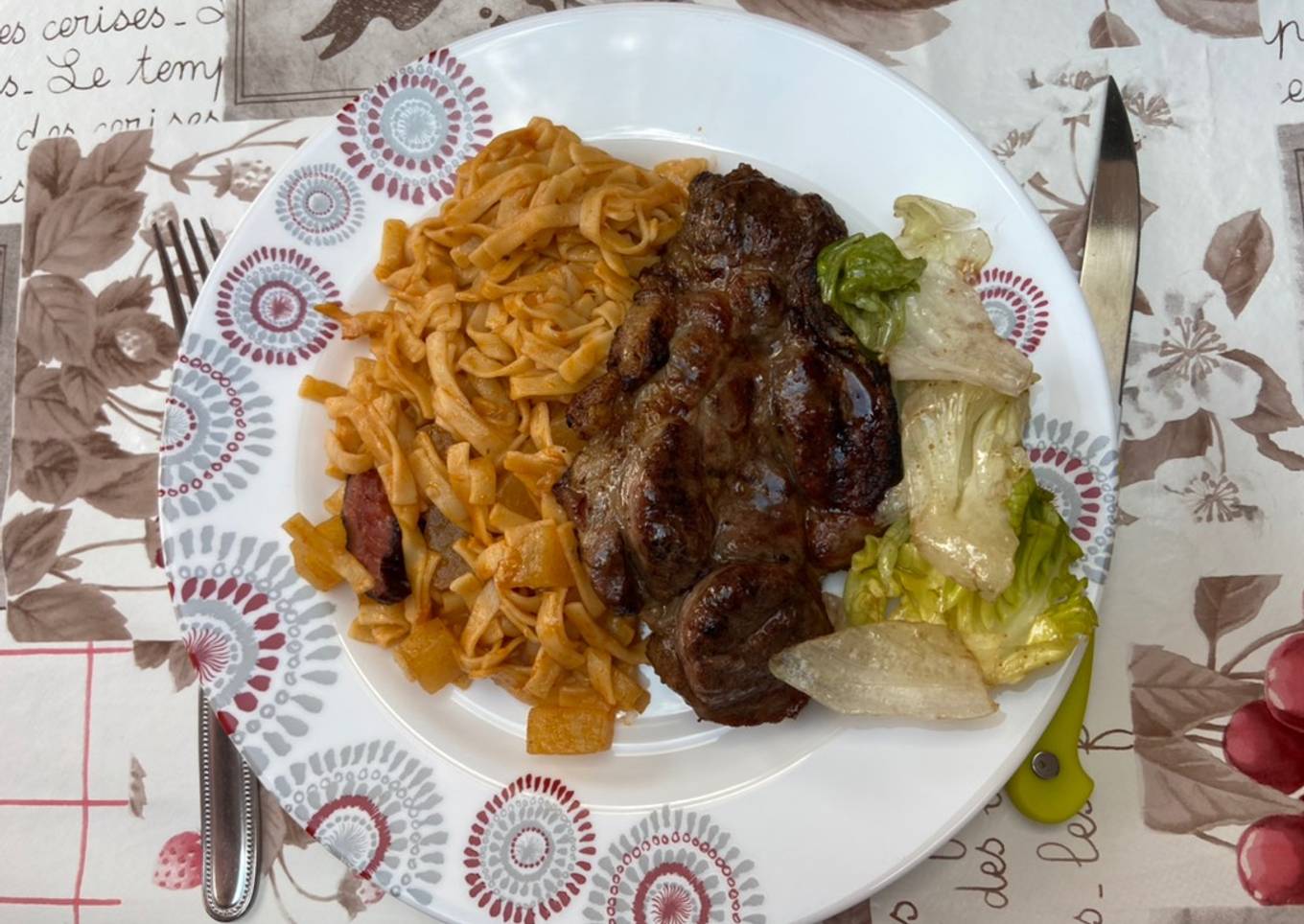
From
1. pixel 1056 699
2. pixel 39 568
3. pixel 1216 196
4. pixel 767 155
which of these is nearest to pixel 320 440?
pixel 39 568

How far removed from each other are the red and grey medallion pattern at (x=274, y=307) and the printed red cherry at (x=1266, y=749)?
4.14 meters

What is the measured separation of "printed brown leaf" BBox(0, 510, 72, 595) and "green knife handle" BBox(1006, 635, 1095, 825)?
4.46 m

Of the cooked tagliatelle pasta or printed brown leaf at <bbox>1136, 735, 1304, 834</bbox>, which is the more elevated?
the cooked tagliatelle pasta

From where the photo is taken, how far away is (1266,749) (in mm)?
3492

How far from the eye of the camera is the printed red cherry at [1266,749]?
346cm

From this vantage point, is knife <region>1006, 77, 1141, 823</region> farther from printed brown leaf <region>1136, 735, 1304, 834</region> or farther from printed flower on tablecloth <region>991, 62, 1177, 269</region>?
printed brown leaf <region>1136, 735, 1304, 834</region>

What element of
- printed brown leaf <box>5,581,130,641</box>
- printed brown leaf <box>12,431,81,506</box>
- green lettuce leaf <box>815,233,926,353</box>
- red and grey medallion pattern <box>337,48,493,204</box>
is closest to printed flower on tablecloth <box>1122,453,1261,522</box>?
green lettuce leaf <box>815,233,926,353</box>

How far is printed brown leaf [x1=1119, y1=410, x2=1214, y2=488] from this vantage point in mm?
3789

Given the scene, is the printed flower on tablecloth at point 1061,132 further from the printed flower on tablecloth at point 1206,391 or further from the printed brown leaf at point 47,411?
the printed brown leaf at point 47,411

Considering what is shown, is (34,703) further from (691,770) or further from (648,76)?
(648,76)

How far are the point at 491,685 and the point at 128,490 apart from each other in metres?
2.11

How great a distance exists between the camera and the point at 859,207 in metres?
3.71

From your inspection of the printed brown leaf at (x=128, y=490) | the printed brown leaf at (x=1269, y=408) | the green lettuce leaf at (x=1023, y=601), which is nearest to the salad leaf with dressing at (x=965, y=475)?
the green lettuce leaf at (x=1023, y=601)

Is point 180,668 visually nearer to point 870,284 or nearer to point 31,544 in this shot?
point 31,544
